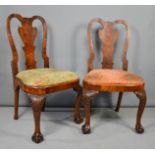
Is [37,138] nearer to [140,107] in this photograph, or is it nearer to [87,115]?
[87,115]

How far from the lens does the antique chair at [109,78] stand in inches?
75.3

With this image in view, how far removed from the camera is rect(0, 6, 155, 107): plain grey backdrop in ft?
7.90

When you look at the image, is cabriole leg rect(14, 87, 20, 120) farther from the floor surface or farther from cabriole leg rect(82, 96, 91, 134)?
cabriole leg rect(82, 96, 91, 134)

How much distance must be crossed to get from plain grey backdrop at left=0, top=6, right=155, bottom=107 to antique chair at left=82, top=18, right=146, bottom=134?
0.55 feet

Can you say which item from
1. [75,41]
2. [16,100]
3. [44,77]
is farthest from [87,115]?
[75,41]

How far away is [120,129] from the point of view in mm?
2162

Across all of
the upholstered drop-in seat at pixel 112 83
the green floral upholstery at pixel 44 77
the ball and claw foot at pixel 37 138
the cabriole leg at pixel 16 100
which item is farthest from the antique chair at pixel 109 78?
the cabriole leg at pixel 16 100

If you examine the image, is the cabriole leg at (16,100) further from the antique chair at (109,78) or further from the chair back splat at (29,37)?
the antique chair at (109,78)

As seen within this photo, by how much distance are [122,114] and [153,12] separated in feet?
3.37

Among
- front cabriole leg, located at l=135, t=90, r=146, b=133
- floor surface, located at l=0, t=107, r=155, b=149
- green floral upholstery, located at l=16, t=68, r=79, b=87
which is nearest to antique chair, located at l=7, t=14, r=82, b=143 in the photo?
green floral upholstery, located at l=16, t=68, r=79, b=87

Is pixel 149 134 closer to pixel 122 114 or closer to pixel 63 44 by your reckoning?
pixel 122 114

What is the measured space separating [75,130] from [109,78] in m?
0.54

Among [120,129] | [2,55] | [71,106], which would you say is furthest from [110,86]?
[2,55]

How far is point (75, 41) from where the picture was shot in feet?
8.14
